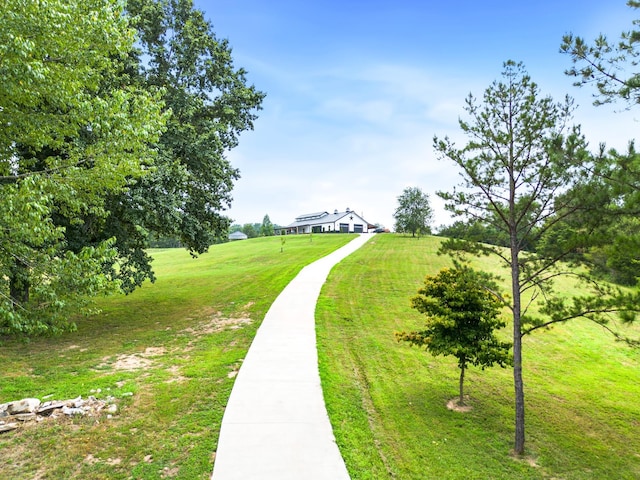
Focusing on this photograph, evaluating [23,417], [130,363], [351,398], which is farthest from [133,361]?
[351,398]

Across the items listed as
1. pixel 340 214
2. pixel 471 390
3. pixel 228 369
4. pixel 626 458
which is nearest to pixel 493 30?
pixel 471 390

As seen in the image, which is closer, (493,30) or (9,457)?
(9,457)

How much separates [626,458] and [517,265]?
Answer: 392 centimetres

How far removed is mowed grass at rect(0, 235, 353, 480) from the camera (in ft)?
17.3

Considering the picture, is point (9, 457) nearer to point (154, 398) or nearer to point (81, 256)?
point (154, 398)

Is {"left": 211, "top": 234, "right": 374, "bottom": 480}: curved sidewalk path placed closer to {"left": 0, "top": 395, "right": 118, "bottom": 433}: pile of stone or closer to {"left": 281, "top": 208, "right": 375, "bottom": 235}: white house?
{"left": 0, "top": 395, "right": 118, "bottom": 433}: pile of stone

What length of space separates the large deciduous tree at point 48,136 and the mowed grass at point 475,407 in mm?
5318

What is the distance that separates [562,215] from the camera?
637 centimetres

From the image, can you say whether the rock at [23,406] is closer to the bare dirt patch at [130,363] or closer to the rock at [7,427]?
Result: the rock at [7,427]

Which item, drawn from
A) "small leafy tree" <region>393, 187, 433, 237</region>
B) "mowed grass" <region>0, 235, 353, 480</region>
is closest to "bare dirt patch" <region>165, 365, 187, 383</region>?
"mowed grass" <region>0, 235, 353, 480</region>

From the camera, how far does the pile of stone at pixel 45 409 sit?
6344 mm

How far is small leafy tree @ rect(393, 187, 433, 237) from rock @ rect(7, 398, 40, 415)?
4740 cm

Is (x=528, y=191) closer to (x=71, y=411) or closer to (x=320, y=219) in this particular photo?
(x=71, y=411)

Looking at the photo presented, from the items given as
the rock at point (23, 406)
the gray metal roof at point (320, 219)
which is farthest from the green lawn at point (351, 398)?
the gray metal roof at point (320, 219)
